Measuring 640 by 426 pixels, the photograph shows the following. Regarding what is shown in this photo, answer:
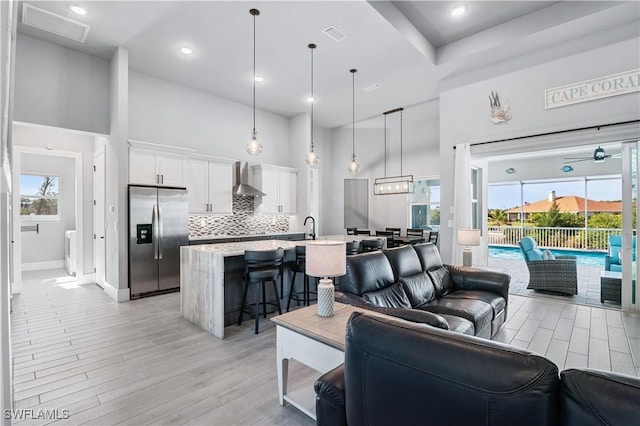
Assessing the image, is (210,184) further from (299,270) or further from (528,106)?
(528,106)

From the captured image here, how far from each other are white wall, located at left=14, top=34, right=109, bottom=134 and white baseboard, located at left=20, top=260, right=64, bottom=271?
4662 millimetres

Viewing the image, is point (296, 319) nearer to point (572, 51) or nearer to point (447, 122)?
point (447, 122)

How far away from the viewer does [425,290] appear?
3291 millimetres

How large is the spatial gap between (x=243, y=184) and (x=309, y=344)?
5408 mm

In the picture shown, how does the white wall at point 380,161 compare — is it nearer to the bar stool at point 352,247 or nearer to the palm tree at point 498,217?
the bar stool at point 352,247

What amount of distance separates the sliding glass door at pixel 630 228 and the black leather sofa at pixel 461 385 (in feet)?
16.2

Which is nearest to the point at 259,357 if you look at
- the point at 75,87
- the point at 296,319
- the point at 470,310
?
the point at 296,319

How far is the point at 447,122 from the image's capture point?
569cm

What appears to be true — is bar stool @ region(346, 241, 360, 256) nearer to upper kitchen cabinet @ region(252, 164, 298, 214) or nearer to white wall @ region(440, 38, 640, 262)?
white wall @ region(440, 38, 640, 262)

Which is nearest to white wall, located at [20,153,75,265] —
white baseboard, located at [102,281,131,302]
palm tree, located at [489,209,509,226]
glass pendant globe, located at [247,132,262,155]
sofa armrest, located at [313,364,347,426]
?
white baseboard, located at [102,281,131,302]

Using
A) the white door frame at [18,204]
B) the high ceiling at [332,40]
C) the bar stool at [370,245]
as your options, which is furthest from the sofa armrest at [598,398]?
the white door frame at [18,204]

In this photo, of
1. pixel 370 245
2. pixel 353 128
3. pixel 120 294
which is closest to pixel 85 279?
pixel 120 294

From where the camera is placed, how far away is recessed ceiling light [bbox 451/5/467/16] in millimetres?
4148

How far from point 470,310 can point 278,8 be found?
408 centimetres
